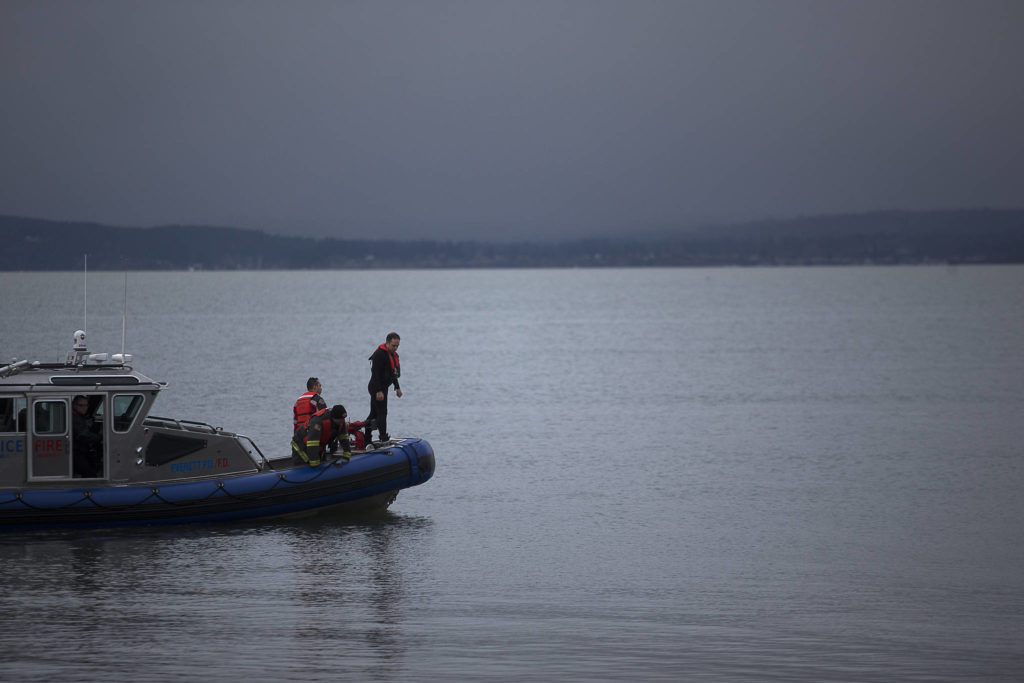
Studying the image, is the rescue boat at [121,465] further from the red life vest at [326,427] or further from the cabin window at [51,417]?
the red life vest at [326,427]

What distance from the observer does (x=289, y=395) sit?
33750 millimetres

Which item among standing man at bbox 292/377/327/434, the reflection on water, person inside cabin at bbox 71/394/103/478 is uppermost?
standing man at bbox 292/377/327/434

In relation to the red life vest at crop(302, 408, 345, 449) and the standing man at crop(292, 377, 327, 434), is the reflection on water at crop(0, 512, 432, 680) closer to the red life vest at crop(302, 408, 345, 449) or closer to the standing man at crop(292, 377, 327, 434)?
the red life vest at crop(302, 408, 345, 449)

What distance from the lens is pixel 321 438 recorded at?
1540 cm

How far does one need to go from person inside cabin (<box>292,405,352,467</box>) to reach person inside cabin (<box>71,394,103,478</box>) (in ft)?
7.76

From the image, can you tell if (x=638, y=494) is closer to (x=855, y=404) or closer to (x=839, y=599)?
(x=839, y=599)

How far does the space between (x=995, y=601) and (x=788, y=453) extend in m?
10.7

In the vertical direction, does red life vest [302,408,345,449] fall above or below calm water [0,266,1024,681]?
above

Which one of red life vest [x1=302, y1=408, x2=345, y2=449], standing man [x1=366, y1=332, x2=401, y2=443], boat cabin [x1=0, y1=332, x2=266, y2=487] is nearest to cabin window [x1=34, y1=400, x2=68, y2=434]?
boat cabin [x1=0, y1=332, x2=266, y2=487]

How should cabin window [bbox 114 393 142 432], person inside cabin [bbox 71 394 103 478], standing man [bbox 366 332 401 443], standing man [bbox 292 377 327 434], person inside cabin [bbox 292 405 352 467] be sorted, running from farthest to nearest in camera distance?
standing man [bbox 366 332 401 443] < standing man [bbox 292 377 327 434] < person inside cabin [bbox 292 405 352 467] < cabin window [bbox 114 393 142 432] < person inside cabin [bbox 71 394 103 478]

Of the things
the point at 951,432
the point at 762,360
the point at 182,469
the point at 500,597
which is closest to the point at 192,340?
the point at 762,360

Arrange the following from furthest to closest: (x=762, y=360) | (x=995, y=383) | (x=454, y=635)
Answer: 1. (x=762, y=360)
2. (x=995, y=383)
3. (x=454, y=635)

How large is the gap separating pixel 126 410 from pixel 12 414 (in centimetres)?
130

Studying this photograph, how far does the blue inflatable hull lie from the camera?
14359 millimetres
